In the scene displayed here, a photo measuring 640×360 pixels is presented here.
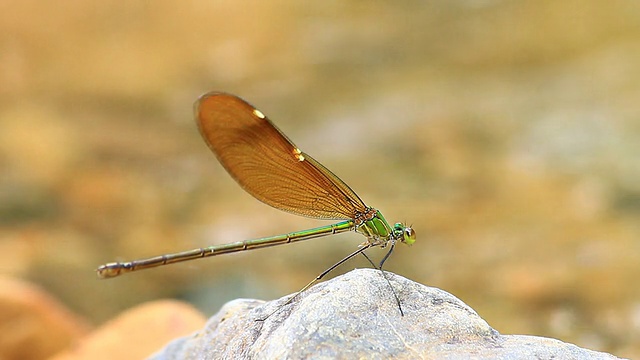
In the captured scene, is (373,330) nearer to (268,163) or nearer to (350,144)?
(268,163)

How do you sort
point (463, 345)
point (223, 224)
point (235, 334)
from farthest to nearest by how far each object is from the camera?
point (223, 224) < point (235, 334) < point (463, 345)

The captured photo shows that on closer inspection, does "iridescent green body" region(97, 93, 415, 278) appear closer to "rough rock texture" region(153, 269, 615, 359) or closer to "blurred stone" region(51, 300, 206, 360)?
"rough rock texture" region(153, 269, 615, 359)

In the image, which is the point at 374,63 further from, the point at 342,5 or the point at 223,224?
the point at 223,224

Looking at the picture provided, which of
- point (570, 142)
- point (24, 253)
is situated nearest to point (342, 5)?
point (570, 142)

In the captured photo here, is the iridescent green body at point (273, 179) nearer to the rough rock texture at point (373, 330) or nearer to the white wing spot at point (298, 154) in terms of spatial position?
the white wing spot at point (298, 154)

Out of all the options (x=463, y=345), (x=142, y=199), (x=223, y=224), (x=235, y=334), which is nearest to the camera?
(x=463, y=345)

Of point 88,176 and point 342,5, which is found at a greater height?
point 342,5

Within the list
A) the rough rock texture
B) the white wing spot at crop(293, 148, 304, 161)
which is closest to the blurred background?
the white wing spot at crop(293, 148, 304, 161)

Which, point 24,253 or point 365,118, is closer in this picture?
point 24,253

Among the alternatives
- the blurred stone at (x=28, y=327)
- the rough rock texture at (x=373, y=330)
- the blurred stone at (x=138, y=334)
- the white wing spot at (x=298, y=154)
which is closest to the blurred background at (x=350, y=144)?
the blurred stone at (x=138, y=334)
